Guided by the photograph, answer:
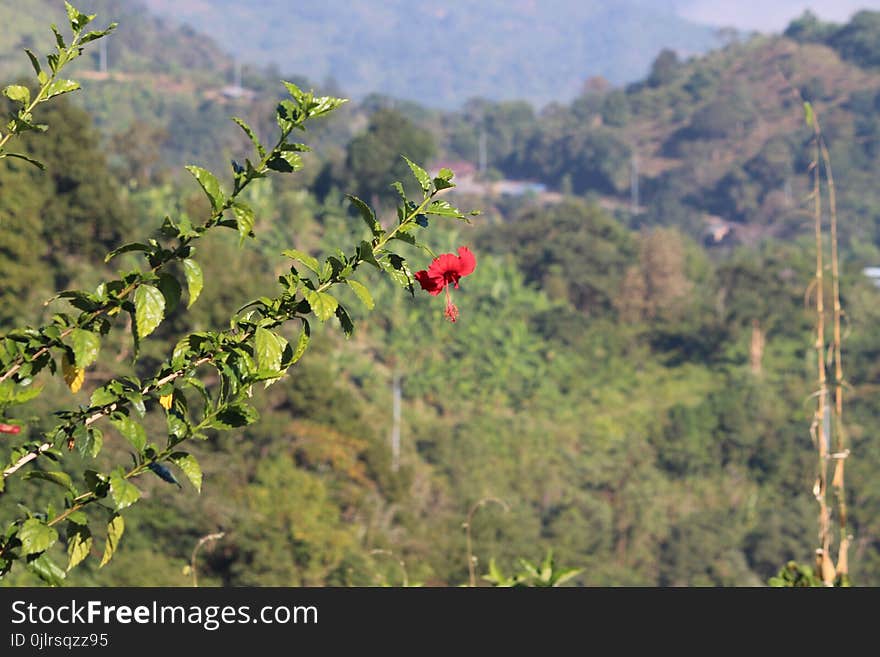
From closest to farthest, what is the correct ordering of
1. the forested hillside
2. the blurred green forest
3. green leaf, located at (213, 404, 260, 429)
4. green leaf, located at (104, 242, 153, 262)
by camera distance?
green leaf, located at (104, 242, 153, 262)
green leaf, located at (213, 404, 260, 429)
the blurred green forest
the forested hillside

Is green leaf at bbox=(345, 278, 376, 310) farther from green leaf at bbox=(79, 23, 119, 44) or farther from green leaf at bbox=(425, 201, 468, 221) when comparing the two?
green leaf at bbox=(79, 23, 119, 44)

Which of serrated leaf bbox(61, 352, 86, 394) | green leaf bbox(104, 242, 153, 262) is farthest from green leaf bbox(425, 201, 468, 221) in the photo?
serrated leaf bbox(61, 352, 86, 394)

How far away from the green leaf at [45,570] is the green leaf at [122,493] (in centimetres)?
10

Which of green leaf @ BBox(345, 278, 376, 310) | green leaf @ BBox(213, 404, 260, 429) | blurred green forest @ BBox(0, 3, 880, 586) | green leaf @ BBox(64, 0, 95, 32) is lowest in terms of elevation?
green leaf @ BBox(213, 404, 260, 429)

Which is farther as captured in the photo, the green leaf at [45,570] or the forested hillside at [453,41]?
the forested hillside at [453,41]

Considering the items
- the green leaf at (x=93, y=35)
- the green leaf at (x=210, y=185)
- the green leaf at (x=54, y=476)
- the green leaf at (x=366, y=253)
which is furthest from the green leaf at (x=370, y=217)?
the green leaf at (x=54, y=476)

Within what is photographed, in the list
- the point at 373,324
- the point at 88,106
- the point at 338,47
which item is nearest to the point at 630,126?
the point at 88,106

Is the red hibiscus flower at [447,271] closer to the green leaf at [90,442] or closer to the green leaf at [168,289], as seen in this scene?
the green leaf at [168,289]

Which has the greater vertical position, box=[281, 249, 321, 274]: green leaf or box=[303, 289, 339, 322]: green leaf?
box=[281, 249, 321, 274]: green leaf

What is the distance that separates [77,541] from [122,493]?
15 cm

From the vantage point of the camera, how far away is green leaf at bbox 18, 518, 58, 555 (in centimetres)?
133

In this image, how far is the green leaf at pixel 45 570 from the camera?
1348 millimetres

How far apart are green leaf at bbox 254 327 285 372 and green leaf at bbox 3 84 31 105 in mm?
338

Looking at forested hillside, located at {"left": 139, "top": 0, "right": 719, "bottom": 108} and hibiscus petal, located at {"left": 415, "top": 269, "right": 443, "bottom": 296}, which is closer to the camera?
Answer: hibiscus petal, located at {"left": 415, "top": 269, "right": 443, "bottom": 296}
